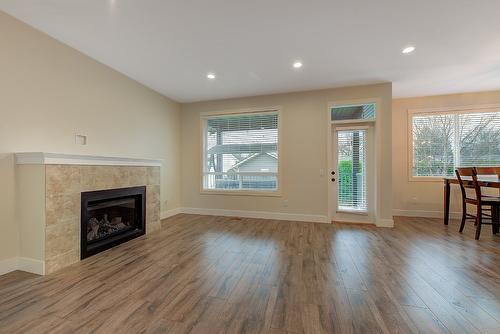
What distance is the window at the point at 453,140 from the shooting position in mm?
4512

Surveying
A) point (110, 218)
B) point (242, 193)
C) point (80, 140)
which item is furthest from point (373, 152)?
point (80, 140)

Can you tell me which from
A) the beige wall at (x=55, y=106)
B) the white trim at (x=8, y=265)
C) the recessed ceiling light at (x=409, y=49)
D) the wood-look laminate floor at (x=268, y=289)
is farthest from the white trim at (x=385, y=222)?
the white trim at (x=8, y=265)

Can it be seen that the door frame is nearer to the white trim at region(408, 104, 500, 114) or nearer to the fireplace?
the white trim at region(408, 104, 500, 114)

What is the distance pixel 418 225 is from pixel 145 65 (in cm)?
582

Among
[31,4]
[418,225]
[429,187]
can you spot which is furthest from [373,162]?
[31,4]

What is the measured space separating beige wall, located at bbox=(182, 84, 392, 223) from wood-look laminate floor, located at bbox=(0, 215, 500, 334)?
4.07 feet

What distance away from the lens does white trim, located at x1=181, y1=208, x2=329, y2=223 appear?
4.45 m

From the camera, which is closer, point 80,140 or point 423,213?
point 80,140

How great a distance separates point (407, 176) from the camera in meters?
4.97

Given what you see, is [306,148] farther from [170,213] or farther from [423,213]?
[170,213]

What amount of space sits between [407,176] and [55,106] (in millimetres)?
6736

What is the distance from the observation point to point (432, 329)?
1479 millimetres

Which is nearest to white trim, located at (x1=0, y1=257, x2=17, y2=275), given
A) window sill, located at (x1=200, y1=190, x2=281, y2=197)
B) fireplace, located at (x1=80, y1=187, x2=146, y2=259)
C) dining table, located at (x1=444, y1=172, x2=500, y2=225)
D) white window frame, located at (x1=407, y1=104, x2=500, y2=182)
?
fireplace, located at (x1=80, y1=187, x2=146, y2=259)

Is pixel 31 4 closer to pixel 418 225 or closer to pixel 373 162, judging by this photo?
pixel 373 162
